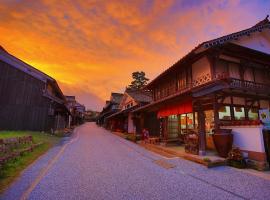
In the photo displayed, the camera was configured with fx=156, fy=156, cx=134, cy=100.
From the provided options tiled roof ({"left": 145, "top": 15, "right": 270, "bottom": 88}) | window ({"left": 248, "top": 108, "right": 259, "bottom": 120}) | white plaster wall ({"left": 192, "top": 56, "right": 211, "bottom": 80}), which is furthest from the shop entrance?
tiled roof ({"left": 145, "top": 15, "right": 270, "bottom": 88})

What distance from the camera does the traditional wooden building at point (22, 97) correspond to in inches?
638

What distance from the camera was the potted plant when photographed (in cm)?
704

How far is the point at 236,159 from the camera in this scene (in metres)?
7.19

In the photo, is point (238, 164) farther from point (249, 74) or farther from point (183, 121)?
point (249, 74)

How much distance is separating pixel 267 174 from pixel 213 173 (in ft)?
6.76

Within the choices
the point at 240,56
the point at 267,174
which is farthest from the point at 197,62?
the point at 267,174

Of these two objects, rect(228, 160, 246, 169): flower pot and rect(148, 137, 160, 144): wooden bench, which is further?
rect(148, 137, 160, 144): wooden bench

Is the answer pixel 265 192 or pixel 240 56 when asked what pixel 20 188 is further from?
pixel 240 56

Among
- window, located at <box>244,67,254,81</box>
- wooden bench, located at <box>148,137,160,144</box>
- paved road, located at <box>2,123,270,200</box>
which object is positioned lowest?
paved road, located at <box>2,123,270,200</box>

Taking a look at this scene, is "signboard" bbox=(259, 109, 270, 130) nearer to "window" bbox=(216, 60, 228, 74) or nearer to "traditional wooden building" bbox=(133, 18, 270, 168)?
"traditional wooden building" bbox=(133, 18, 270, 168)

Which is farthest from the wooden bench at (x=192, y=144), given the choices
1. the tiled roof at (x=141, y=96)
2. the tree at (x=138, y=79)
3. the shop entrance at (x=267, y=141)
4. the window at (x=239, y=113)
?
the tree at (x=138, y=79)

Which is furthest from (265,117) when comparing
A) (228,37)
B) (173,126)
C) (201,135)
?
(173,126)

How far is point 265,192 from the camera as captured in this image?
4547 millimetres

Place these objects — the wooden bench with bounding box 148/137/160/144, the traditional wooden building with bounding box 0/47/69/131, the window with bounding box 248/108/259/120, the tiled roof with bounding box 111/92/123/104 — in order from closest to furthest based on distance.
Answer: the window with bounding box 248/108/259/120, the wooden bench with bounding box 148/137/160/144, the traditional wooden building with bounding box 0/47/69/131, the tiled roof with bounding box 111/92/123/104
